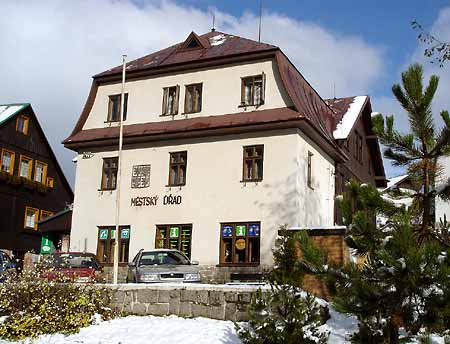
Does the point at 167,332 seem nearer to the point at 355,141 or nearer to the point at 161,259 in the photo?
the point at 161,259

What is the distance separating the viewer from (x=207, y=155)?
2408 cm

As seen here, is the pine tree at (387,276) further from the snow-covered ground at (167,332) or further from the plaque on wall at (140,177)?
the plaque on wall at (140,177)

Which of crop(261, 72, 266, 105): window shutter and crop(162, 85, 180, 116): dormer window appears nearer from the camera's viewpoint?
crop(261, 72, 266, 105): window shutter

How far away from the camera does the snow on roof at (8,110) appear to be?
1553 inches

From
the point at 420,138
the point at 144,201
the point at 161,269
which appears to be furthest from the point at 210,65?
the point at 420,138

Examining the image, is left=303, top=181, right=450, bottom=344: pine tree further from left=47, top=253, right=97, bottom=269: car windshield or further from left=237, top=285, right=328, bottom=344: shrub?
left=47, top=253, right=97, bottom=269: car windshield

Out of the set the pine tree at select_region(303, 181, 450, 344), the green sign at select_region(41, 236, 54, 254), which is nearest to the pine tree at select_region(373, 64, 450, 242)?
the pine tree at select_region(303, 181, 450, 344)

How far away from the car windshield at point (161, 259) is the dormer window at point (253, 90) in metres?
7.30

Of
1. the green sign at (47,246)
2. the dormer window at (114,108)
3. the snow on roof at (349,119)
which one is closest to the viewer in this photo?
the dormer window at (114,108)

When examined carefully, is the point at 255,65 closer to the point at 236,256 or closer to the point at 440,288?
the point at 236,256

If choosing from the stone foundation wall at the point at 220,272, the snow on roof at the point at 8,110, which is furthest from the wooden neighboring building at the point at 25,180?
the stone foundation wall at the point at 220,272

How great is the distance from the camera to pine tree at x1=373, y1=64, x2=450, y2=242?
9258mm

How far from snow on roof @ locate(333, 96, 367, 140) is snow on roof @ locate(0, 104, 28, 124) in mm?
21414

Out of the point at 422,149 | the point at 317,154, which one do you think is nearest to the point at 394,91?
the point at 422,149
